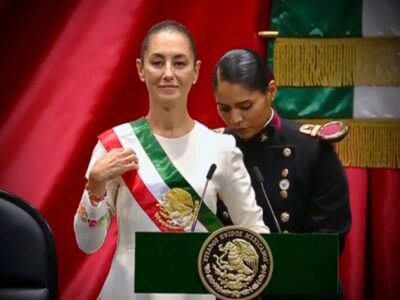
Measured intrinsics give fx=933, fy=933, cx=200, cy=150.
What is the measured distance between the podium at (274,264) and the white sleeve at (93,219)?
12cm

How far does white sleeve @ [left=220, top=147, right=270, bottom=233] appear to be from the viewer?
1.53 m

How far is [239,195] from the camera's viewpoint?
5.03 ft

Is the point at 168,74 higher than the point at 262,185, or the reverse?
the point at 168,74

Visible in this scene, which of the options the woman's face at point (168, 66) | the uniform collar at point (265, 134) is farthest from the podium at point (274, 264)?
the uniform collar at point (265, 134)

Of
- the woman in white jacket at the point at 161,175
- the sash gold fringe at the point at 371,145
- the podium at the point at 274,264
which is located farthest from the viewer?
the sash gold fringe at the point at 371,145

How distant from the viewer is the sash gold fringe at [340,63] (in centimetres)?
207

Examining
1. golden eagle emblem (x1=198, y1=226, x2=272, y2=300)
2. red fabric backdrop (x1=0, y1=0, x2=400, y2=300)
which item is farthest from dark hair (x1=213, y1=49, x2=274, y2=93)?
red fabric backdrop (x1=0, y1=0, x2=400, y2=300)

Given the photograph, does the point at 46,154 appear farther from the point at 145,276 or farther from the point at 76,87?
the point at 145,276

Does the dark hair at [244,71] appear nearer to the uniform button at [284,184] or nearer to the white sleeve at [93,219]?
the uniform button at [284,184]

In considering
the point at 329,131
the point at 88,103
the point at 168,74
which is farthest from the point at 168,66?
the point at 88,103

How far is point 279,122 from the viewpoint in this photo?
174 centimetres

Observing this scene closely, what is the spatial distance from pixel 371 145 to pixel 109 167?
806 millimetres

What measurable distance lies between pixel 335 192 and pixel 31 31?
851mm

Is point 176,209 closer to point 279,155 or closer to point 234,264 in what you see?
point 234,264
